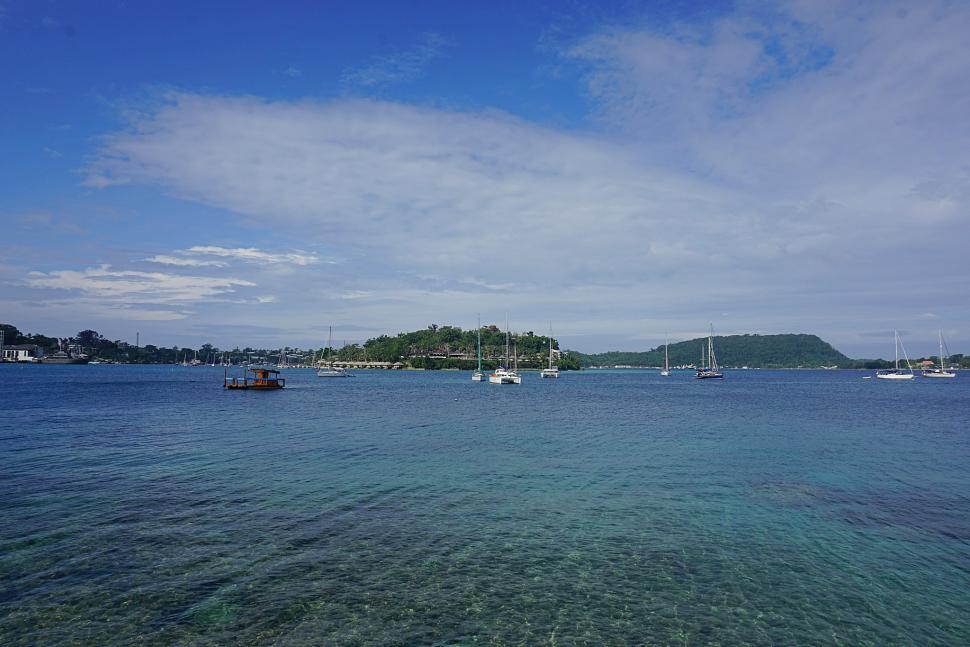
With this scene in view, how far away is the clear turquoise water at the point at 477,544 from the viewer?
12.5 meters

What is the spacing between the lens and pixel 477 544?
17562 millimetres

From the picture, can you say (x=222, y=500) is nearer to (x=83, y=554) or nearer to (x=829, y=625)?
(x=83, y=554)

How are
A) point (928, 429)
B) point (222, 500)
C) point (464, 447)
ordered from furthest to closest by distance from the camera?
point (928, 429)
point (464, 447)
point (222, 500)

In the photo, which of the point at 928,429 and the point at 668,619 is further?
the point at 928,429

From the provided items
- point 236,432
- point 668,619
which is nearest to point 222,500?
point 668,619

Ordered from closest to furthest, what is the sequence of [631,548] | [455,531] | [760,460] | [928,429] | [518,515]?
[631,548], [455,531], [518,515], [760,460], [928,429]

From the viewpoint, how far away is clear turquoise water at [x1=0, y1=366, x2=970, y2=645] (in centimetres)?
1248

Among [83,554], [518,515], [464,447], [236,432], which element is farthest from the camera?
[236,432]

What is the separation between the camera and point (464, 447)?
38.1 m

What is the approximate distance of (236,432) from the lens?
4472cm

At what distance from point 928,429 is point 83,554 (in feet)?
208

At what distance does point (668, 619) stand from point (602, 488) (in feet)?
42.4

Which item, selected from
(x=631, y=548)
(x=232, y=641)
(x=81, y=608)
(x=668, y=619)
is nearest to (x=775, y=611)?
(x=668, y=619)

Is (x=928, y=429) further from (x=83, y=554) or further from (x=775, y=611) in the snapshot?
(x=83, y=554)
